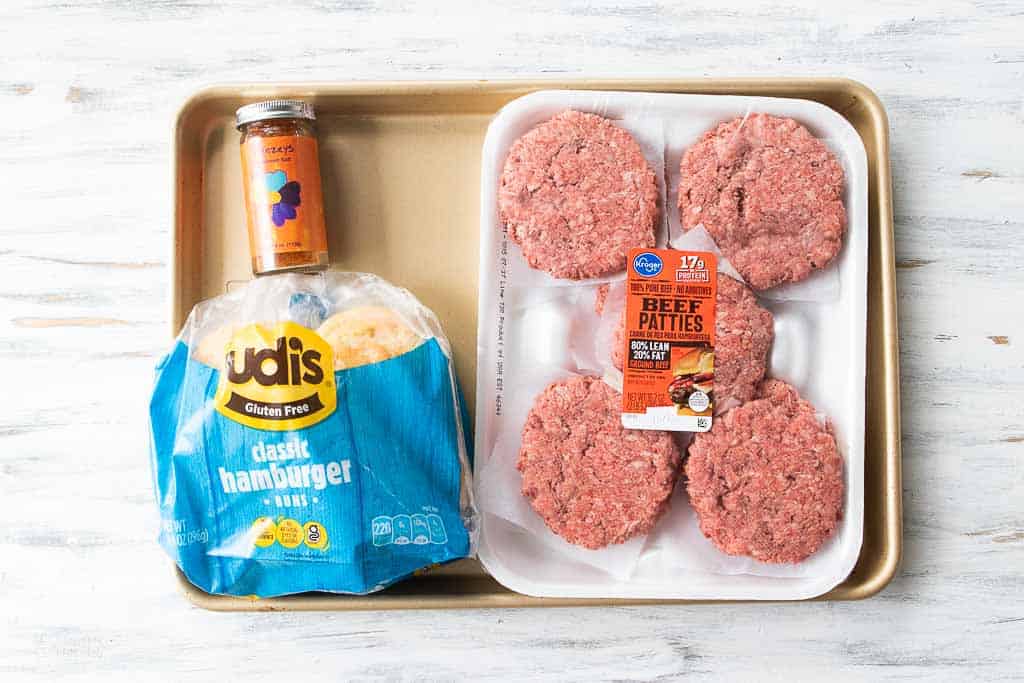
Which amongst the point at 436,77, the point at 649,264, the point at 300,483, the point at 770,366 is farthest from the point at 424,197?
the point at 770,366

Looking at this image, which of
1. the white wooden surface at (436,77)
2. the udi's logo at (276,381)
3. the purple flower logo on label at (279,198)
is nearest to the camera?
the udi's logo at (276,381)

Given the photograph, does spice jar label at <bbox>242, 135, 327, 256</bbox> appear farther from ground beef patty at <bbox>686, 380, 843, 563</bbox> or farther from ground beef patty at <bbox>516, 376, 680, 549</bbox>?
ground beef patty at <bbox>686, 380, 843, 563</bbox>

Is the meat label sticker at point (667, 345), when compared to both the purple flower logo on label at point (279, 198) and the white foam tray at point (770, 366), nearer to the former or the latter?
the white foam tray at point (770, 366)

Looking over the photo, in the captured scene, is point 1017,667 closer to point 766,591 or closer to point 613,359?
point 766,591

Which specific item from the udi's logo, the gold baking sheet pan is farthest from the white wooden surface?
the udi's logo

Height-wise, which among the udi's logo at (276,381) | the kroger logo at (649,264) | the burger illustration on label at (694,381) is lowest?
the burger illustration on label at (694,381)

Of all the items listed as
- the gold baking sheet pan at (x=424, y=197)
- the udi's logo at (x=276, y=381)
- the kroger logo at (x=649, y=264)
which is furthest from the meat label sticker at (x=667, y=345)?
the udi's logo at (x=276, y=381)

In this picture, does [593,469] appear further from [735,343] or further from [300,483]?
[300,483]
